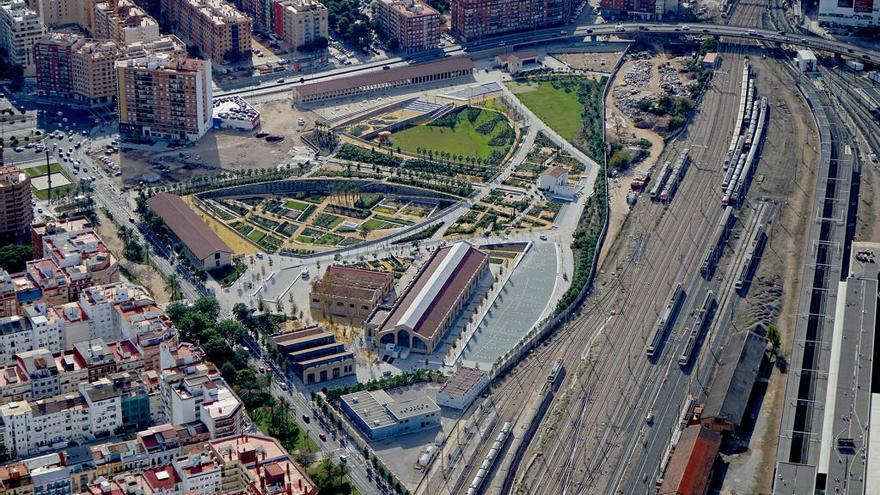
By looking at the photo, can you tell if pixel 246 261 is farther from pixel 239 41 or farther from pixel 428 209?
pixel 239 41

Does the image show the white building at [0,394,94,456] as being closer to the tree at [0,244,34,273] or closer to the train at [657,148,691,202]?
the tree at [0,244,34,273]

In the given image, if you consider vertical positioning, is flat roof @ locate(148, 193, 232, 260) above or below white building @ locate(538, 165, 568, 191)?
below

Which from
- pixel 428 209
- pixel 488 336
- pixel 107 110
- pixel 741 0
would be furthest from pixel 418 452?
pixel 741 0

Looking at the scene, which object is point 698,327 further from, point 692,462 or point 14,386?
point 14,386

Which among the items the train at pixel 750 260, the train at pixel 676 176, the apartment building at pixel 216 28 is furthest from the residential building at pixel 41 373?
the apartment building at pixel 216 28

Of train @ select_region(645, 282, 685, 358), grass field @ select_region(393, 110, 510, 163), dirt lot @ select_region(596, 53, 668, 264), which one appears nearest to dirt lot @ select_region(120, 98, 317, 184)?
grass field @ select_region(393, 110, 510, 163)

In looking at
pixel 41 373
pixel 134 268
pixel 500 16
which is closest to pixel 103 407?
pixel 41 373
